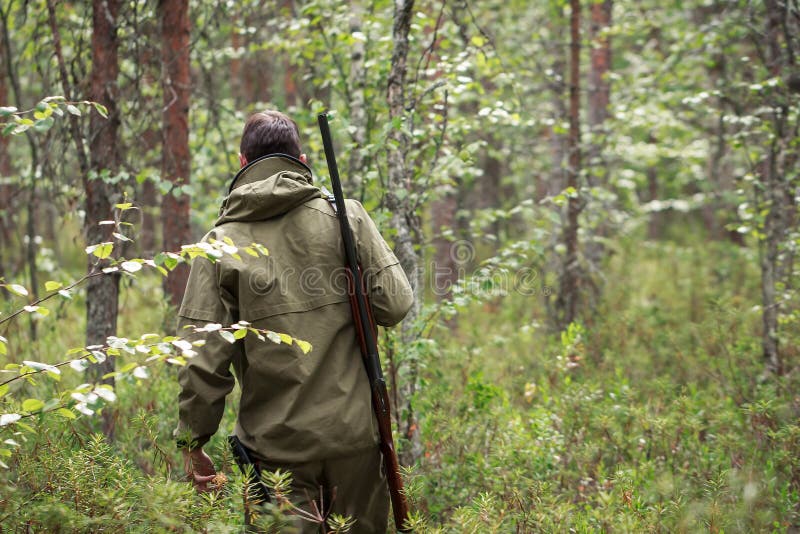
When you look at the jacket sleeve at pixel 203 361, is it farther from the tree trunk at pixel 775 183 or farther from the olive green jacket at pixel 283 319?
the tree trunk at pixel 775 183

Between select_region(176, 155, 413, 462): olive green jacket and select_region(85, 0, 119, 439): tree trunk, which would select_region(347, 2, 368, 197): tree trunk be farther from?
select_region(176, 155, 413, 462): olive green jacket

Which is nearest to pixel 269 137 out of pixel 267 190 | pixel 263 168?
pixel 263 168

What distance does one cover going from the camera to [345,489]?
2707 mm

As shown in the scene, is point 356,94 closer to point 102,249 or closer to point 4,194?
point 102,249

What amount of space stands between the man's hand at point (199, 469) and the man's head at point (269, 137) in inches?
50.6

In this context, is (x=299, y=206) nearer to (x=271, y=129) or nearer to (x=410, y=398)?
(x=271, y=129)

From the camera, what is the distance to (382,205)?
423 cm

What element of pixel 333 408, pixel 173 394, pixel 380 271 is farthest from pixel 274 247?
pixel 173 394

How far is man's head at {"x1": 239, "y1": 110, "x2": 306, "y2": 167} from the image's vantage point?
2.65 meters

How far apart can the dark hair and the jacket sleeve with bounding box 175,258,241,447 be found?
531mm

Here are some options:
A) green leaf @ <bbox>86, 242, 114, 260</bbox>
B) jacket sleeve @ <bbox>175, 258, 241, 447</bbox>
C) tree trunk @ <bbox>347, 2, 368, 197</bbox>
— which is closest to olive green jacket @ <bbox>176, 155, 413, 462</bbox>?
jacket sleeve @ <bbox>175, 258, 241, 447</bbox>

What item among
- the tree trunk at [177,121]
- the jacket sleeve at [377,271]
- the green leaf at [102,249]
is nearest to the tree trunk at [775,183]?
the jacket sleeve at [377,271]

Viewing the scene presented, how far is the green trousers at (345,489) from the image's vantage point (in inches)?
102

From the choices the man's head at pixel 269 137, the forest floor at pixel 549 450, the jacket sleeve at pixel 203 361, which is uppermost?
the man's head at pixel 269 137
